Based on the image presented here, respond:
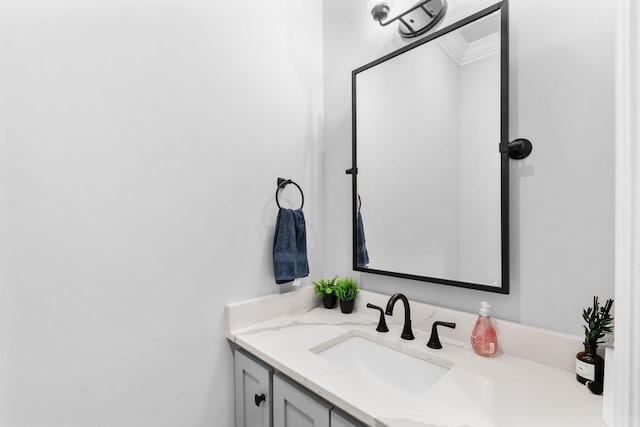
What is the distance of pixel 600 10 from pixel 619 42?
473 mm

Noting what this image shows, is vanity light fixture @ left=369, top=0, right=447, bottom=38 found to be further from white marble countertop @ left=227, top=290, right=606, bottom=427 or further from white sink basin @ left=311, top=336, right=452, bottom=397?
white sink basin @ left=311, top=336, right=452, bottom=397

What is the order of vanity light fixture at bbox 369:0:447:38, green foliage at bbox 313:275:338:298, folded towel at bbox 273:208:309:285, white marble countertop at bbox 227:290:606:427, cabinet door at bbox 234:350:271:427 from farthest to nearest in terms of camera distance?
green foliage at bbox 313:275:338:298, folded towel at bbox 273:208:309:285, vanity light fixture at bbox 369:0:447:38, cabinet door at bbox 234:350:271:427, white marble countertop at bbox 227:290:606:427

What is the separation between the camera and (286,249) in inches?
51.3

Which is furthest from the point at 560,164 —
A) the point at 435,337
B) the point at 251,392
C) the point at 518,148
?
the point at 251,392

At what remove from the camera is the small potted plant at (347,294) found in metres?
1.39

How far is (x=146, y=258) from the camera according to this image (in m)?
1.01

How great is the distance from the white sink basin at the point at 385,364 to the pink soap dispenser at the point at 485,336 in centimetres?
12

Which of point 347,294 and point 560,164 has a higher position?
point 560,164

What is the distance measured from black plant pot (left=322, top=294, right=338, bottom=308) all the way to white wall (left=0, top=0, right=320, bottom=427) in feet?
0.90

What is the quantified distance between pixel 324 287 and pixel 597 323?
0.97 metres

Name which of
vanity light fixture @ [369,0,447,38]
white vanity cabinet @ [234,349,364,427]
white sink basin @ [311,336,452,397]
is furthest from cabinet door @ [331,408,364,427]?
vanity light fixture @ [369,0,447,38]

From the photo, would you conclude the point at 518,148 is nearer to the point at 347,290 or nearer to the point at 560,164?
the point at 560,164

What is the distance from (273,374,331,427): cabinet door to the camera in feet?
2.78

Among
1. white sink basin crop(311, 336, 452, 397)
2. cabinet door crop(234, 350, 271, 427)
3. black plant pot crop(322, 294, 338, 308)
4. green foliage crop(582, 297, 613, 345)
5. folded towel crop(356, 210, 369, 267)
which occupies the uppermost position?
folded towel crop(356, 210, 369, 267)
